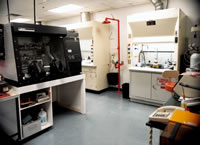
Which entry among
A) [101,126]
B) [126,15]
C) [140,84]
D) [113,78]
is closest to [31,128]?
[101,126]

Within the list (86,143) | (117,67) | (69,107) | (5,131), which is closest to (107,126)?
(86,143)

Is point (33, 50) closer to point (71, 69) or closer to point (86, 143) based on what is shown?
point (71, 69)

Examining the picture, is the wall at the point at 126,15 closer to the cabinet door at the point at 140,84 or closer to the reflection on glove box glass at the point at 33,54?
the cabinet door at the point at 140,84

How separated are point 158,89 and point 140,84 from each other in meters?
0.45

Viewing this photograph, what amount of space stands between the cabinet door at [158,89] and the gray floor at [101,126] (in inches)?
12.2

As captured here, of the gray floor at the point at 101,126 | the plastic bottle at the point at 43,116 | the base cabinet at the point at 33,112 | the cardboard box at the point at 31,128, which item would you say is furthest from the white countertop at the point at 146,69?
the cardboard box at the point at 31,128

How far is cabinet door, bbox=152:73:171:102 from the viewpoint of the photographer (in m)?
3.65

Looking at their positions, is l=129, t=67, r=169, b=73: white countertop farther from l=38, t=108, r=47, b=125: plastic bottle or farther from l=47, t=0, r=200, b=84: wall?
l=38, t=108, r=47, b=125: plastic bottle

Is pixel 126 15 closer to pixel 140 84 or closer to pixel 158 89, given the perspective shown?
pixel 140 84

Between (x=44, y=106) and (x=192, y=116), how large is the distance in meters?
2.36

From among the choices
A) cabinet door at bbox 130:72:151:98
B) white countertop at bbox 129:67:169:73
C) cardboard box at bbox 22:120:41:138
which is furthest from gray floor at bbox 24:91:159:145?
white countertop at bbox 129:67:169:73

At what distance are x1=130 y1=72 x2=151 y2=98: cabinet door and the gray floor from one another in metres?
0.28

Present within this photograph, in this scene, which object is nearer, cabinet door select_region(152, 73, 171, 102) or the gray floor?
the gray floor

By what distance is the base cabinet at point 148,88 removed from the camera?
3684mm
